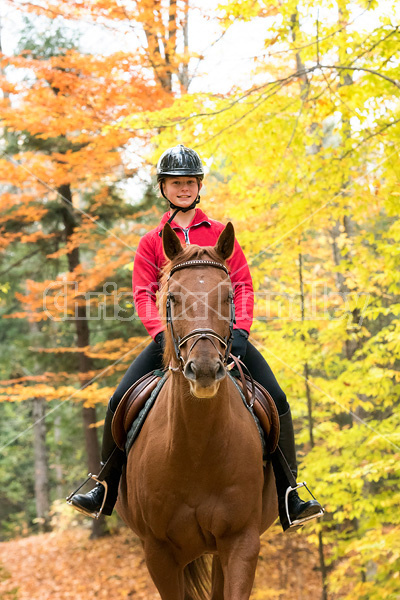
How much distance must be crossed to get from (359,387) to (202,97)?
5.08m

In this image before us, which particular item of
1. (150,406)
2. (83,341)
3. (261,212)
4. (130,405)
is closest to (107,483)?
(130,405)

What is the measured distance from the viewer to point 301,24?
7926 millimetres

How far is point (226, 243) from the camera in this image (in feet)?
11.7

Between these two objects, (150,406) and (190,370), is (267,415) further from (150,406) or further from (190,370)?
(190,370)

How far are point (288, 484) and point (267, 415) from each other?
0.72m

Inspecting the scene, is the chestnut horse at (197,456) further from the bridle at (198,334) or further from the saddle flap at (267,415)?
the saddle flap at (267,415)

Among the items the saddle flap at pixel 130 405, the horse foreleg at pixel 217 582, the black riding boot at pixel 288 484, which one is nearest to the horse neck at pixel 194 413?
the saddle flap at pixel 130 405

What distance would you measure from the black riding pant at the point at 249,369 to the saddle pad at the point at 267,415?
158 mm

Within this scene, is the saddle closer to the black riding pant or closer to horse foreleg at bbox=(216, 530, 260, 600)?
the black riding pant

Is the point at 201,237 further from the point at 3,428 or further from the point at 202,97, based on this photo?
the point at 3,428

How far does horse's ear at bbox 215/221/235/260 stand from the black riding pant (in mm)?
1220

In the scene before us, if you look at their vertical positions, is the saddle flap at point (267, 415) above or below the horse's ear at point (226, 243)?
below

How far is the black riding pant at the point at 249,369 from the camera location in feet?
15.1

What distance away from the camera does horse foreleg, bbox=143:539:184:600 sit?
3875 mm
